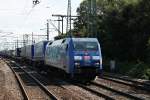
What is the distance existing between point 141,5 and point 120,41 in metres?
4.89

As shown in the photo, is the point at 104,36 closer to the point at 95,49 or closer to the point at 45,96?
the point at 95,49

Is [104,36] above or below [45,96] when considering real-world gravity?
above

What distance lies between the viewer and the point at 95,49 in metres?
27.0

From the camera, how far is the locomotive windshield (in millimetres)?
26906

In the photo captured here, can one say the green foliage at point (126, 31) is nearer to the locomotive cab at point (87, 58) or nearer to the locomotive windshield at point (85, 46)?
the locomotive windshield at point (85, 46)

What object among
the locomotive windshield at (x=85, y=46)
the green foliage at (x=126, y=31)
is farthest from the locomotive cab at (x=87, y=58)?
the green foliage at (x=126, y=31)

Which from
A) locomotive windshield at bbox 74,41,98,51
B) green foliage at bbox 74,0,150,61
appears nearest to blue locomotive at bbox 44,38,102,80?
locomotive windshield at bbox 74,41,98,51

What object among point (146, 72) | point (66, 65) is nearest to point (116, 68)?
point (146, 72)

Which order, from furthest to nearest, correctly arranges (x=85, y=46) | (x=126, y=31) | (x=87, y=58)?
(x=126, y=31) < (x=85, y=46) < (x=87, y=58)

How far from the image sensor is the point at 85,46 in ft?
88.5

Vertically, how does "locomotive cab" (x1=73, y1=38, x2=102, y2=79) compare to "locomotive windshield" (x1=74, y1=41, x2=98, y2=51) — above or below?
below

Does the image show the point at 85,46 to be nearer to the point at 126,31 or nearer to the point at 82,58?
the point at 82,58

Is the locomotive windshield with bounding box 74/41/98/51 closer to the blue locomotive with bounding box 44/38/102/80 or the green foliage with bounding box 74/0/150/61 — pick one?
the blue locomotive with bounding box 44/38/102/80

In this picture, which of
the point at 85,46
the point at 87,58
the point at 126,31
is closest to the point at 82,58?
the point at 87,58
